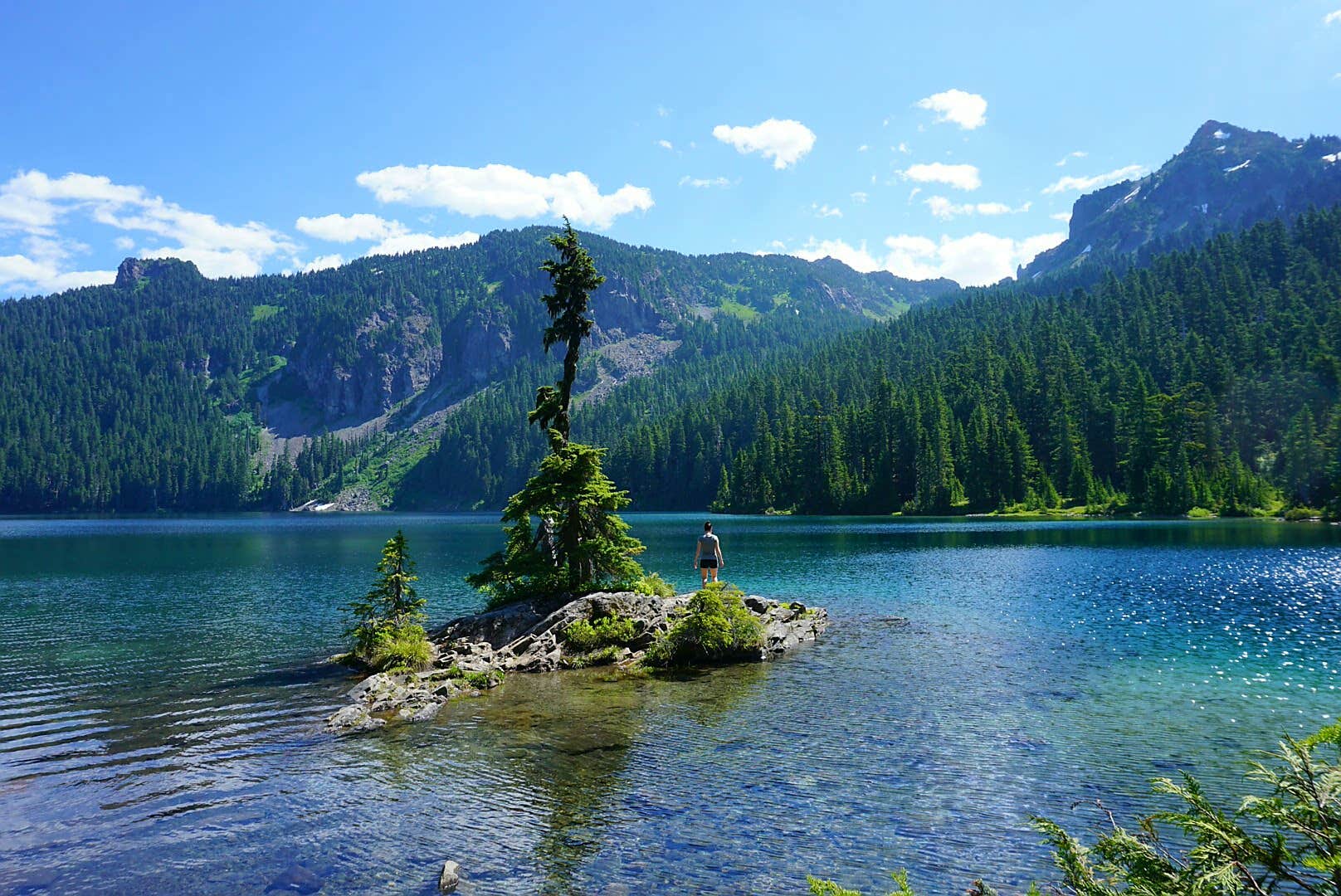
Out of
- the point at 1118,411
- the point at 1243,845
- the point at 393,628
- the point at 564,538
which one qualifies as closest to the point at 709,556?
the point at 564,538

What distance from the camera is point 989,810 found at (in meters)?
13.6

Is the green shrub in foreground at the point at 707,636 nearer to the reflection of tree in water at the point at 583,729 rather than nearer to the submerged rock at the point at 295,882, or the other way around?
the reflection of tree in water at the point at 583,729

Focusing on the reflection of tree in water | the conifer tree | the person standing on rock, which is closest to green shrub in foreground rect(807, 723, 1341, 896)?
the reflection of tree in water

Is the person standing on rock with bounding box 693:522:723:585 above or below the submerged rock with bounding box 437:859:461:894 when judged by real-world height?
above

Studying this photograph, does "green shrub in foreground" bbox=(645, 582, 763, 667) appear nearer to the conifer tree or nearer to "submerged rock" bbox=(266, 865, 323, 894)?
the conifer tree

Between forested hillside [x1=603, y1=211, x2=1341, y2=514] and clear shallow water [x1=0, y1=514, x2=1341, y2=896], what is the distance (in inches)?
3639

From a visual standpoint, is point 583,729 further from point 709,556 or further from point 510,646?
point 709,556

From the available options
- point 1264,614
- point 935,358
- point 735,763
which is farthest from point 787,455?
point 735,763

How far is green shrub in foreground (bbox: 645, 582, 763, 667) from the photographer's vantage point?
28.4 metres

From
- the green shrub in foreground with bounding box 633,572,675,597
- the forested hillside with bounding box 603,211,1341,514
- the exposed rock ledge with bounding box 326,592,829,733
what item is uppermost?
the forested hillside with bounding box 603,211,1341,514

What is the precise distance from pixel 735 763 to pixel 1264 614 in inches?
1226

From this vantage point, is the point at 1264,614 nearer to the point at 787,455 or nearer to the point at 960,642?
the point at 960,642

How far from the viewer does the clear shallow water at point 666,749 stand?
12266 millimetres

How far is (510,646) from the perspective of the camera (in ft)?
98.2
